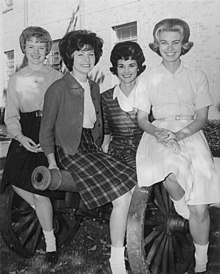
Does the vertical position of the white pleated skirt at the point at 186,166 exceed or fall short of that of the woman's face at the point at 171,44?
it falls short

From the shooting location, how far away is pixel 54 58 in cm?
326

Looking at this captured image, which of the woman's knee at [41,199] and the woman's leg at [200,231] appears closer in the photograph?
the woman's leg at [200,231]

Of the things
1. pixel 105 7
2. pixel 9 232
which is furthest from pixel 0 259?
pixel 105 7

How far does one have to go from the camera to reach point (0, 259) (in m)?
3.27

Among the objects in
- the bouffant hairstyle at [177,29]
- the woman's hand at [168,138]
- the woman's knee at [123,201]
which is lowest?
the woman's knee at [123,201]

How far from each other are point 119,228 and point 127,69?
97cm

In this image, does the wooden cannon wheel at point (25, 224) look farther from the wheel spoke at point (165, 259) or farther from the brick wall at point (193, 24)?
the brick wall at point (193, 24)

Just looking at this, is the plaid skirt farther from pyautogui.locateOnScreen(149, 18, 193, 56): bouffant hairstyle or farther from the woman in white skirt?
pyautogui.locateOnScreen(149, 18, 193, 56): bouffant hairstyle

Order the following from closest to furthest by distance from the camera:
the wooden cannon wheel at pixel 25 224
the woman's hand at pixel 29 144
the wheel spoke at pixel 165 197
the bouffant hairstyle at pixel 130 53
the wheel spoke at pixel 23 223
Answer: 1. the wheel spoke at pixel 165 197
2. the bouffant hairstyle at pixel 130 53
3. the woman's hand at pixel 29 144
4. the wooden cannon wheel at pixel 25 224
5. the wheel spoke at pixel 23 223

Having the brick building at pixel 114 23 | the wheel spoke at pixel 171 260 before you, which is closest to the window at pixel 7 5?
the brick building at pixel 114 23

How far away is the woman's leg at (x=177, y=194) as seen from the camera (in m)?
2.51

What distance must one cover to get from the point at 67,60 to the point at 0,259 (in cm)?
146

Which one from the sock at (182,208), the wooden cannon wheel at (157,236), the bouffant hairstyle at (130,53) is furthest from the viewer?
the bouffant hairstyle at (130,53)

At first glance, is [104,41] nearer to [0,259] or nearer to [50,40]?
[50,40]
